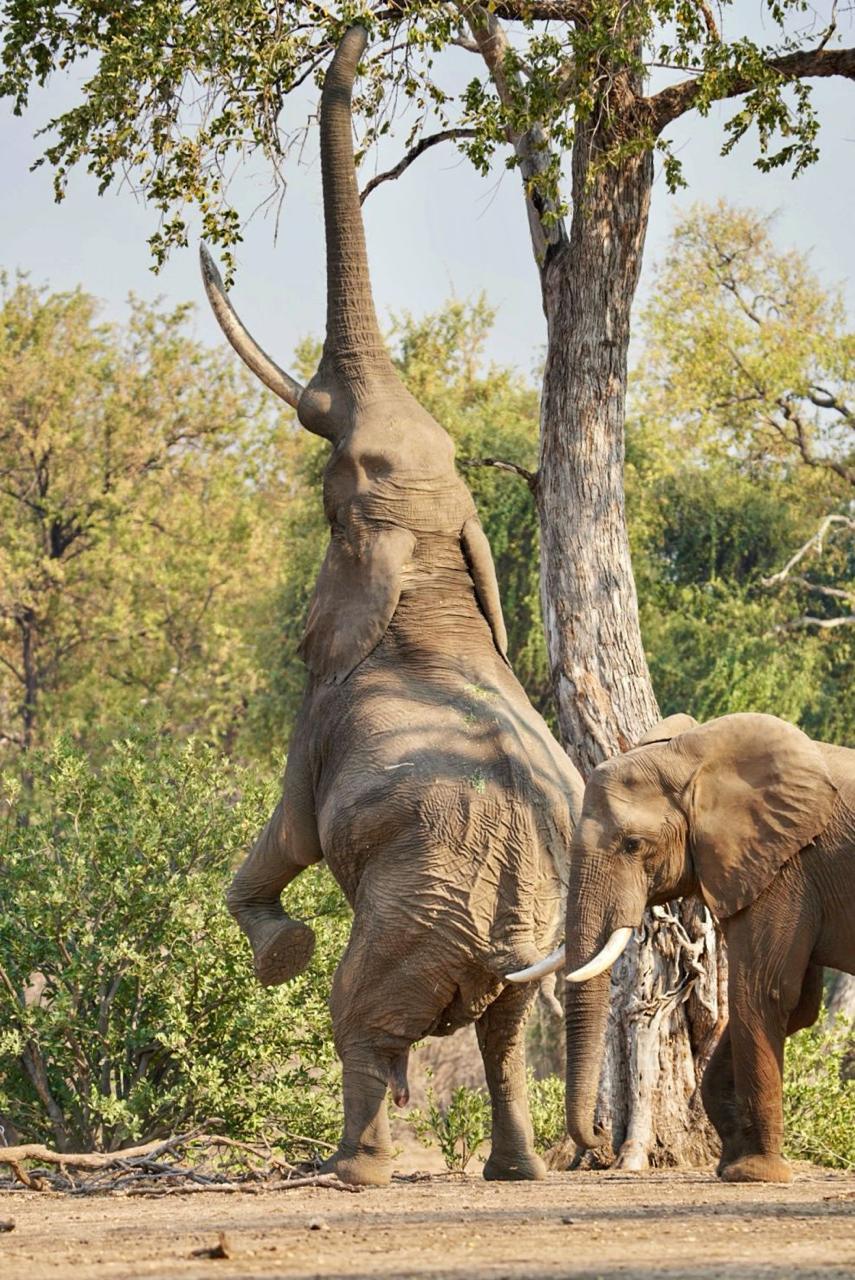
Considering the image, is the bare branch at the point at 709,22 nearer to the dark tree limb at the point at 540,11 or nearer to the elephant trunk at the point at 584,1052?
the dark tree limb at the point at 540,11

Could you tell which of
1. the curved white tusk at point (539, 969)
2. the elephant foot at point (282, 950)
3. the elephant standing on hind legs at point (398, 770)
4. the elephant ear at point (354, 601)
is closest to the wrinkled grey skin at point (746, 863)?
the curved white tusk at point (539, 969)

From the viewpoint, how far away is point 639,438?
33531 mm

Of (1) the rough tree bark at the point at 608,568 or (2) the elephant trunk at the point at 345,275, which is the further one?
(1) the rough tree bark at the point at 608,568

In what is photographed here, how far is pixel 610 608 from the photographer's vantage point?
10.8 metres

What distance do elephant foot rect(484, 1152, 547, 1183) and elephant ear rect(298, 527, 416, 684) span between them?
2118 millimetres

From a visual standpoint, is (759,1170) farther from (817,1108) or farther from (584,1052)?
(817,1108)

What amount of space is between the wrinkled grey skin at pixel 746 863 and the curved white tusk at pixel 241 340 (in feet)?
8.39

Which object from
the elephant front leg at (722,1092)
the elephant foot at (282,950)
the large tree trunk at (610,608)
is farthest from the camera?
the large tree trunk at (610,608)

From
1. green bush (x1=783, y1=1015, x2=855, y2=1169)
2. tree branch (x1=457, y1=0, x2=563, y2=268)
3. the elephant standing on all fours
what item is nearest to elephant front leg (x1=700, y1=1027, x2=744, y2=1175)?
the elephant standing on all fours

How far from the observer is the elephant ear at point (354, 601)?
829 centimetres

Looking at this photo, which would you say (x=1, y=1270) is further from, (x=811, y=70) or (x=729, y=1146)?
(x=811, y=70)

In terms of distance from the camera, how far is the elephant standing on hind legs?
784 centimetres

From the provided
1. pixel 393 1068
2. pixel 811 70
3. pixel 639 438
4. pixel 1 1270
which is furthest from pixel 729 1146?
pixel 639 438

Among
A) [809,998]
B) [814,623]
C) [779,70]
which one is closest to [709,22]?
[779,70]
